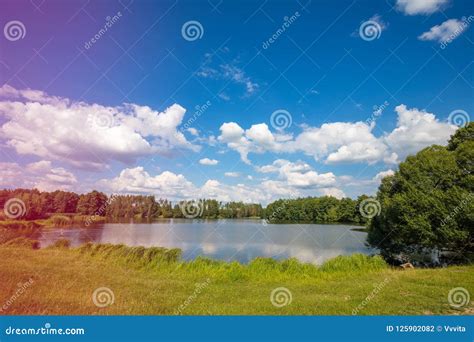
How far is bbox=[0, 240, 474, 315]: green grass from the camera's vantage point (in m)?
8.12

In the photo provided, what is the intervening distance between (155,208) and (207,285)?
58.3m

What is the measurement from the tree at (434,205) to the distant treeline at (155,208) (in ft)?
58.7

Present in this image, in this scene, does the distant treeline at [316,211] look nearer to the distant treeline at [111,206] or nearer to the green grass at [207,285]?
the distant treeline at [111,206]

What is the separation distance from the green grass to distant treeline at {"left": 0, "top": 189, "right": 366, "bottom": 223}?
878 inches

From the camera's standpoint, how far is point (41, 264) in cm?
1352

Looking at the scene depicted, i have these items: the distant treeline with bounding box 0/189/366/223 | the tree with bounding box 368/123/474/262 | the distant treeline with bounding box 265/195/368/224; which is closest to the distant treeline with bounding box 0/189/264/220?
the distant treeline with bounding box 0/189/366/223

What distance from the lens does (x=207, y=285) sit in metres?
10.8

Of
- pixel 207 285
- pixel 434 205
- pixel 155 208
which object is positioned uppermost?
pixel 155 208

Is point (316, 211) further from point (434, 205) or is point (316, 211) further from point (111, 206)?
point (434, 205)

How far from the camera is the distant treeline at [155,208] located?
151 feet

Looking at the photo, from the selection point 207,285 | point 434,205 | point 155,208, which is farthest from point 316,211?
point 207,285

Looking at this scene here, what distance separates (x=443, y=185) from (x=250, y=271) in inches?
506

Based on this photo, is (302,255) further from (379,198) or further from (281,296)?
(281,296)

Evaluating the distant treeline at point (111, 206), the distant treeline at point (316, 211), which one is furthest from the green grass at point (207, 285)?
the distant treeline at point (316, 211)
